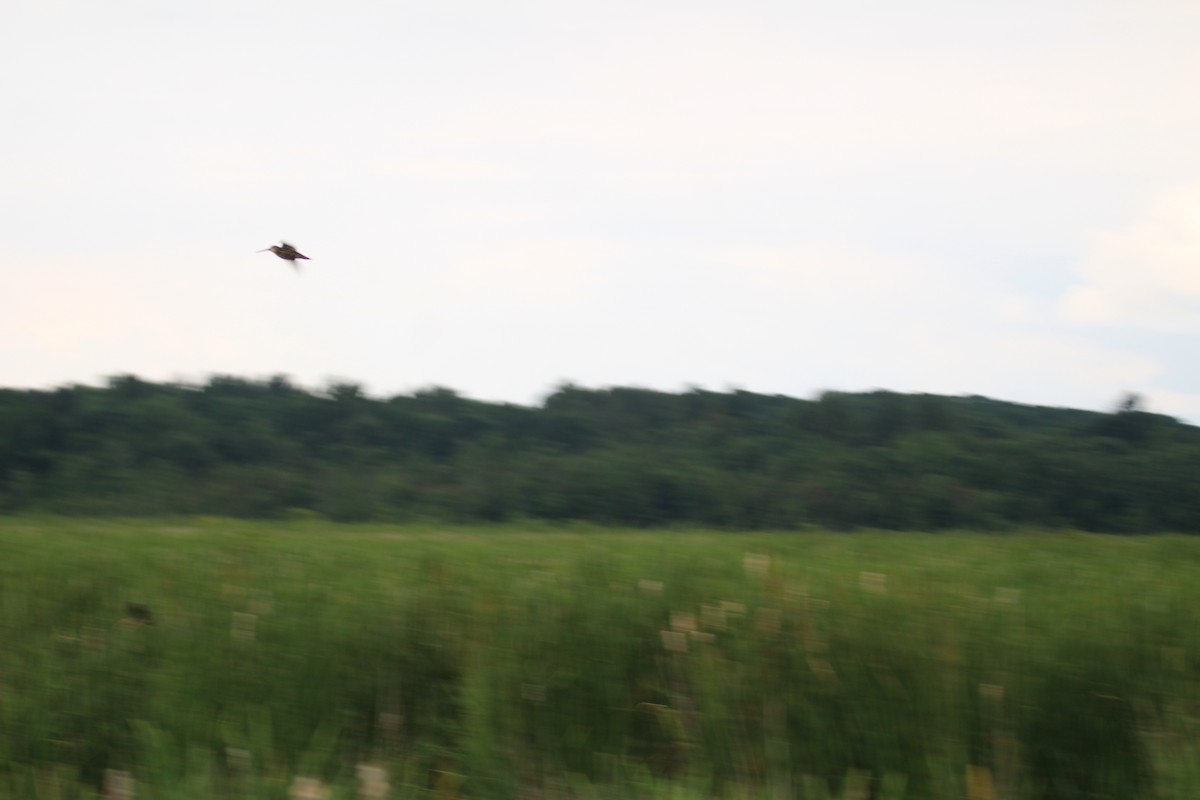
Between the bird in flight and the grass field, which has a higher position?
the bird in flight

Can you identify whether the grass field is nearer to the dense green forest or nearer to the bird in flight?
the bird in flight

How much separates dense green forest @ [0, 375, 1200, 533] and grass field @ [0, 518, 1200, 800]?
14478 millimetres

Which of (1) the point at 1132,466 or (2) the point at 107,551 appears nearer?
(2) the point at 107,551

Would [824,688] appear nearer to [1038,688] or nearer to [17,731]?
[1038,688]

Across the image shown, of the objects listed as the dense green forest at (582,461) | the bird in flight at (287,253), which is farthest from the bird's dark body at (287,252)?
the dense green forest at (582,461)

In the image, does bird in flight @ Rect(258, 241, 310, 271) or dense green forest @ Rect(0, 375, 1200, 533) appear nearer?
bird in flight @ Rect(258, 241, 310, 271)

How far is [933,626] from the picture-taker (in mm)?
8406

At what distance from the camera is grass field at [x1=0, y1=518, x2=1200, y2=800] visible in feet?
25.5

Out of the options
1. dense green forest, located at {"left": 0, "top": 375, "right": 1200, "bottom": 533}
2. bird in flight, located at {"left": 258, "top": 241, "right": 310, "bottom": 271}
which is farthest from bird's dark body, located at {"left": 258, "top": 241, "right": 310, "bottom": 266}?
dense green forest, located at {"left": 0, "top": 375, "right": 1200, "bottom": 533}

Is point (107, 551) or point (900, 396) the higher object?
point (900, 396)

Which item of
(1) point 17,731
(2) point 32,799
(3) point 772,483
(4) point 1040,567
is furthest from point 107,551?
(3) point 772,483

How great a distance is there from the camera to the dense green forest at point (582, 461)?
79.3 feet

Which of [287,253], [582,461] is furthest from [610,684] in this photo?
[582,461]

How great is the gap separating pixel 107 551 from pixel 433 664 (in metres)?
4.29
